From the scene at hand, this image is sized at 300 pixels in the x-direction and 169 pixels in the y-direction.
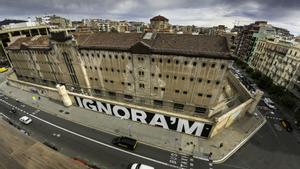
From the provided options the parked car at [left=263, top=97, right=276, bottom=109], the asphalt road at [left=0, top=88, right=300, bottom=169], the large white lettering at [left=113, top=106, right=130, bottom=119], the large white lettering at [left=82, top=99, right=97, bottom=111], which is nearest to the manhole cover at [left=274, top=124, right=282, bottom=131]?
the asphalt road at [left=0, top=88, right=300, bottom=169]

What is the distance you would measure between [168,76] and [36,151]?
97.6ft

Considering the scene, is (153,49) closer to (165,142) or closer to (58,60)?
(165,142)

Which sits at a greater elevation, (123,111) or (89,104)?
(123,111)

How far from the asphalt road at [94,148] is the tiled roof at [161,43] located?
72.4ft

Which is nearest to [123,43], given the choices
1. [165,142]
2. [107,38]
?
[107,38]

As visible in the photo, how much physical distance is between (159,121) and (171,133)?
165 inches

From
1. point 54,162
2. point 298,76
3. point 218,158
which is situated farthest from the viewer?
point 298,76

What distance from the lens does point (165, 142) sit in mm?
31609

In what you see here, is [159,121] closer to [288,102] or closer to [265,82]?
[288,102]

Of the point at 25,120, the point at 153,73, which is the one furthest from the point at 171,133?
the point at 25,120

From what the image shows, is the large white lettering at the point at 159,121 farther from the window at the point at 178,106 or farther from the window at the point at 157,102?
the window at the point at 178,106

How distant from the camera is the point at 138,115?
35.7 meters

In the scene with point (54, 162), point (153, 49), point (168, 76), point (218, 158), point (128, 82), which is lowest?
point (218, 158)

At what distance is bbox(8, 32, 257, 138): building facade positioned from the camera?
30.8 meters
